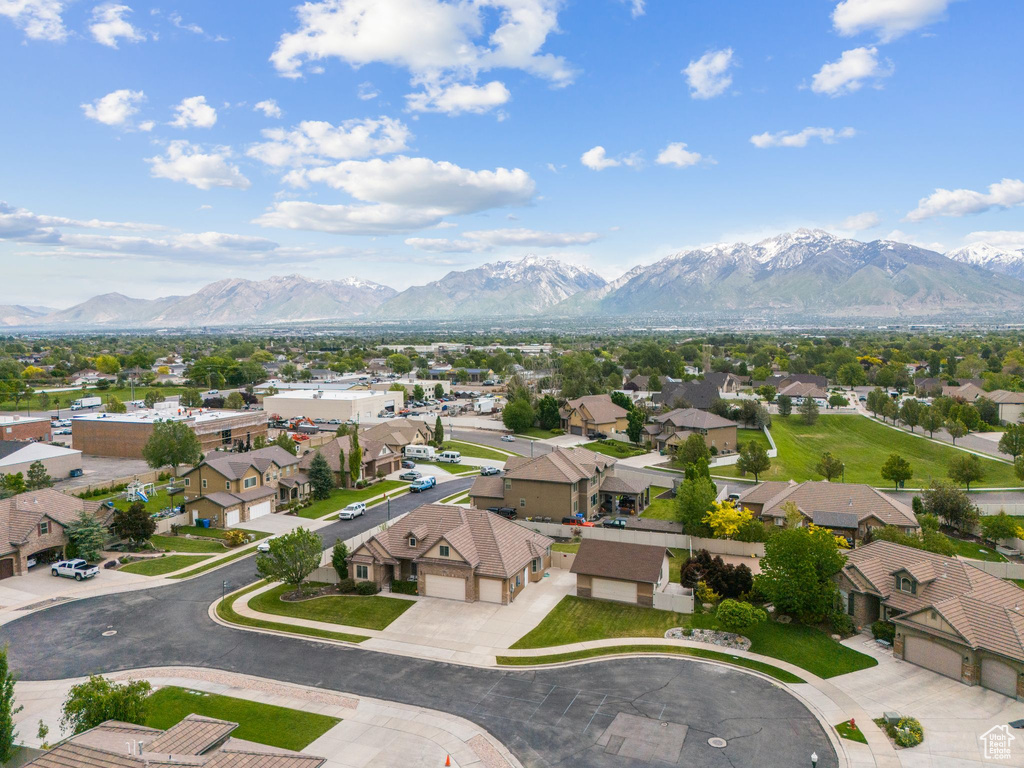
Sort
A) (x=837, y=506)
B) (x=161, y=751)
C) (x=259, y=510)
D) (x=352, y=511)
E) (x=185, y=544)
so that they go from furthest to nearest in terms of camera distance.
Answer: (x=259, y=510) < (x=352, y=511) < (x=185, y=544) < (x=837, y=506) < (x=161, y=751)

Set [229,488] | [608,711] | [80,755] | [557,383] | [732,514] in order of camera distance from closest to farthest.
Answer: [80,755] → [608,711] → [732,514] → [229,488] → [557,383]

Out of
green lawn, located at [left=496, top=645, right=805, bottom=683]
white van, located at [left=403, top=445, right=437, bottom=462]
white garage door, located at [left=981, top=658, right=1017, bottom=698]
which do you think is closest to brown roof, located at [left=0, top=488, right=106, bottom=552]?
green lawn, located at [left=496, top=645, right=805, bottom=683]

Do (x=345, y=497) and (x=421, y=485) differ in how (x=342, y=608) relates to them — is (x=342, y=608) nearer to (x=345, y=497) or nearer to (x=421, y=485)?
Result: (x=345, y=497)

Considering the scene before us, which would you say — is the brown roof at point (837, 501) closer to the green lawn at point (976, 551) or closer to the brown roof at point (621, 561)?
the green lawn at point (976, 551)

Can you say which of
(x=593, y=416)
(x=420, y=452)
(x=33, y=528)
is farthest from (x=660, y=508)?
(x=33, y=528)

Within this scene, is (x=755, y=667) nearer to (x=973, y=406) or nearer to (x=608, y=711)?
(x=608, y=711)

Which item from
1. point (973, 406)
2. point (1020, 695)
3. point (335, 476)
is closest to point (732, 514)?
point (1020, 695)
